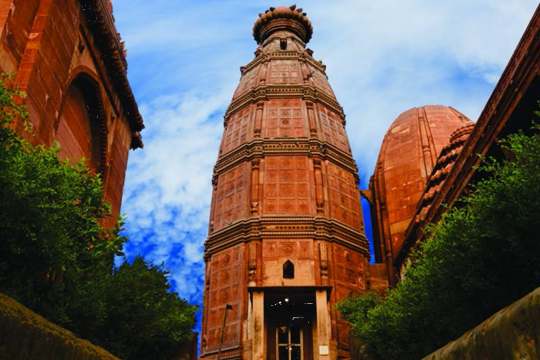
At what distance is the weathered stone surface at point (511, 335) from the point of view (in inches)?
188

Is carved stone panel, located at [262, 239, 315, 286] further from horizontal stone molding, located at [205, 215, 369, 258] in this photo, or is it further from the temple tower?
horizontal stone molding, located at [205, 215, 369, 258]

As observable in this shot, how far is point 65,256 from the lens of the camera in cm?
886

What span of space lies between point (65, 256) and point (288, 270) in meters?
18.9

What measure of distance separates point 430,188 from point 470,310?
19697 millimetres

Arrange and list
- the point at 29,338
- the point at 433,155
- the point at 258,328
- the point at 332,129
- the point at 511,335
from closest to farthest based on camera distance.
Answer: the point at 511,335 < the point at 29,338 < the point at 258,328 < the point at 332,129 < the point at 433,155

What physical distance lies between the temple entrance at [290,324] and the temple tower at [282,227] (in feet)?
0.16

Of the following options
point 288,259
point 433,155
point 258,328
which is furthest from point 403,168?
point 258,328

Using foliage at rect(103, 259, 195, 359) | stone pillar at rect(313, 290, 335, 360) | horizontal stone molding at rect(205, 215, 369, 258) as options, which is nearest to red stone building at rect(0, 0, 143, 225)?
foliage at rect(103, 259, 195, 359)

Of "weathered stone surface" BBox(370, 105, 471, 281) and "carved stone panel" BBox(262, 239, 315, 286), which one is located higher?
"weathered stone surface" BBox(370, 105, 471, 281)

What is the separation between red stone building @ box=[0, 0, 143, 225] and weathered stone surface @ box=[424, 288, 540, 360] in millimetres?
10071

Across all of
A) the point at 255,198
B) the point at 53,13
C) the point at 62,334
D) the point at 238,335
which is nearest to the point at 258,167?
the point at 255,198

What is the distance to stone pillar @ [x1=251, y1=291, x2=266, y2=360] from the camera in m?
22.1

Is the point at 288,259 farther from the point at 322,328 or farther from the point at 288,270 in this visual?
the point at 322,328

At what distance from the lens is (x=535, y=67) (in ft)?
41.2
